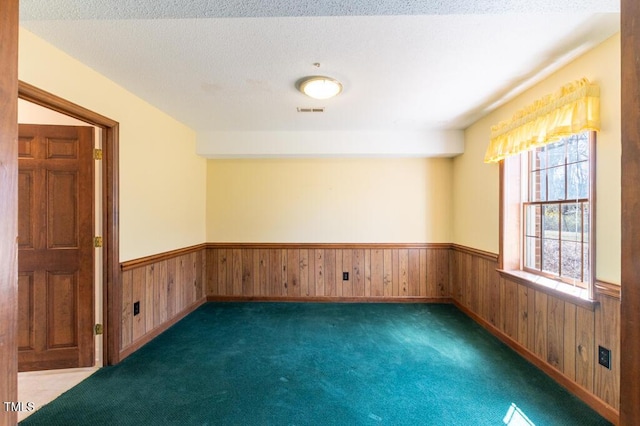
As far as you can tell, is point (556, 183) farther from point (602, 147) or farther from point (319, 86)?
point (319, 86)

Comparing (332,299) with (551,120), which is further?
(332,299)

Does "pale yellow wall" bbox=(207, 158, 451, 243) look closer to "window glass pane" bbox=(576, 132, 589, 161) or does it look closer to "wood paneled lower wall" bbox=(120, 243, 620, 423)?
"wood paneled lower wall" bbox=(120, 243, 620, 423)

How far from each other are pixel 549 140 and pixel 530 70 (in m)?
0.56

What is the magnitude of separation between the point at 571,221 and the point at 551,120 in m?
0.80

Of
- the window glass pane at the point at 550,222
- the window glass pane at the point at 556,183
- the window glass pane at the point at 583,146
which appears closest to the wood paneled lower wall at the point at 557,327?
the window glass pane at the point at 550,222

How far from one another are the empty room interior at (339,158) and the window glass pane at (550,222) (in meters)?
0.02

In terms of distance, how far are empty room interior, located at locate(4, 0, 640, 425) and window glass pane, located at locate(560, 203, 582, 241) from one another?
0.04ft

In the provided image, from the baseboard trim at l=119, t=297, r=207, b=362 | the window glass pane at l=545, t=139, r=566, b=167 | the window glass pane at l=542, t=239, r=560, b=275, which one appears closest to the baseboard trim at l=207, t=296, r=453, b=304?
the baseboard trim at l=119, t=297, r=207, b=362

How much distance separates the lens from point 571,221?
205 centimetres

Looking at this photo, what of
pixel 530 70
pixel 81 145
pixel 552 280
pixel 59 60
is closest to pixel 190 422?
pixel 81 145

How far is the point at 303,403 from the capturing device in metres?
1.79

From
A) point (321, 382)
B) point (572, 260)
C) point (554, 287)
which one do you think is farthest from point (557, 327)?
point (321, 382)

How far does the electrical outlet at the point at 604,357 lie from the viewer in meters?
1.65

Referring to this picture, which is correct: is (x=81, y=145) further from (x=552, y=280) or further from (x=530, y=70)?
(x=552, y=280)
